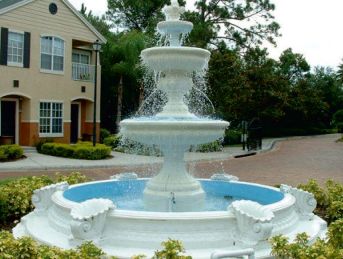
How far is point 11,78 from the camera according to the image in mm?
25422

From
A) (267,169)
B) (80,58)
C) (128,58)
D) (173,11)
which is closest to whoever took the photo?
(173,11)

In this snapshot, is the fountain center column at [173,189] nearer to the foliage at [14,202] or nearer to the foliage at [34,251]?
the foliage at [14,202]

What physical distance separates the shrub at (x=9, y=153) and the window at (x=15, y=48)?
19.2 feet

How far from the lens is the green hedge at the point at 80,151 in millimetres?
23109

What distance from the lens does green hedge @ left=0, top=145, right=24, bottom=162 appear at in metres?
21.4

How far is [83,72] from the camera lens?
2984 centimetres

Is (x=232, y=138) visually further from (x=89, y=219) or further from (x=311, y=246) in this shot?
(x=311, y=246)

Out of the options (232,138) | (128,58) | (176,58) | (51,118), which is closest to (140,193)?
(176,58)

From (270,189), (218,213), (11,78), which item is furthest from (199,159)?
(218,213)

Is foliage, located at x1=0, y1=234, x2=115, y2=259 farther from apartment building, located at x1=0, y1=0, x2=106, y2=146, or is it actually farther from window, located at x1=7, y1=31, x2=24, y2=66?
window, located at x1=7, y1=31, x2=24, y2=66

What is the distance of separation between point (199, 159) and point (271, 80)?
15.5 metres

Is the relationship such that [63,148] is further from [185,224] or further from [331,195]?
[185,224]

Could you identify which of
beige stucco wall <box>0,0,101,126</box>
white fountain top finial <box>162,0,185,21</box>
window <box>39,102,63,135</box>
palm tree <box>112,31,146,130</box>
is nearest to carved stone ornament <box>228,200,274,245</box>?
white fountain top finial <box>162,0,185,21</box>

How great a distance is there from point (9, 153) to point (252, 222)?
1769 cm
